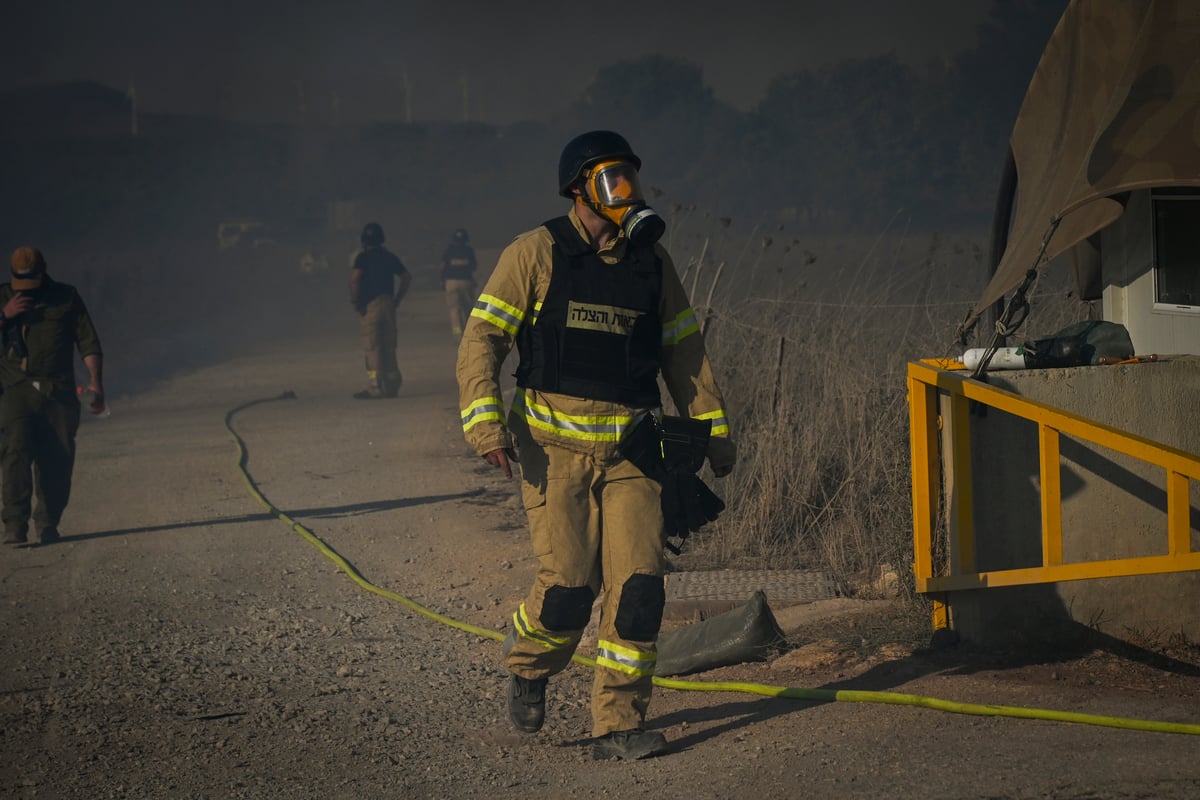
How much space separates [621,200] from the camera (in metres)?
4.22

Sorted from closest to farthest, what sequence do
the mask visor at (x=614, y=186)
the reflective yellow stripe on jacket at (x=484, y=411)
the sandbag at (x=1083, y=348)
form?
the reflective yellow stripe on jacket at (x=484, y=411), the mask visor at (x=614, y=186), the sandbag at (x=1083, y=348)

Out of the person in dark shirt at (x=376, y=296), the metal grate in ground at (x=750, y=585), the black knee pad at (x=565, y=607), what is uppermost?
the person in dark shirt at (x=376, y=296)

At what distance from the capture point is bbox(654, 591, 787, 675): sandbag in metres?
5.38

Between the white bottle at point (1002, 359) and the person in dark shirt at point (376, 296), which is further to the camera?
the person in dark shirt at point (376, 296)

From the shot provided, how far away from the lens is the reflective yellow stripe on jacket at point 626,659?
419cm

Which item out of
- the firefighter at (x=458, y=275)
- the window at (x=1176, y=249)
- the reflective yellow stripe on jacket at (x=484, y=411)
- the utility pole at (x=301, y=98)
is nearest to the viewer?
the reflective yellow stripe on jacket at (x=484, y=411)

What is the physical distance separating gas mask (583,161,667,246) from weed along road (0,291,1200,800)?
176cm

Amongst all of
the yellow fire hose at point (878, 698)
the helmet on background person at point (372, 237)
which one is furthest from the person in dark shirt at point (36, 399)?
the helmet on background person at point (372, 237)

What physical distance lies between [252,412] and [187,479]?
4.37m

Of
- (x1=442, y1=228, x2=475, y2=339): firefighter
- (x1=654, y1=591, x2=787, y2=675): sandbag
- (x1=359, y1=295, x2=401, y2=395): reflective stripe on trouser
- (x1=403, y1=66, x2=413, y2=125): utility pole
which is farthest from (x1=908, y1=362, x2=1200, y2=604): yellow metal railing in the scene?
(x1=403, y1=66, x2=413, y2=125): utility pole

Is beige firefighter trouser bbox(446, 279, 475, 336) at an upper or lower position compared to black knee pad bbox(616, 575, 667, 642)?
upper

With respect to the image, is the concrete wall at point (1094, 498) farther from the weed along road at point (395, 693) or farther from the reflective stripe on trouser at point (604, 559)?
the reflective stripe on trouser at point (604, 559)

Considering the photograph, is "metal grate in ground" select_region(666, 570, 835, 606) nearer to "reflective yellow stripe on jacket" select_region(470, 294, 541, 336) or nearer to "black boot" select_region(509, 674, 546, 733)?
"black boot" select_region(509, 674, 546, 733)

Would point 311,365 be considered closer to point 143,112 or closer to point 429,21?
point 143,112
